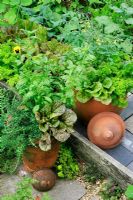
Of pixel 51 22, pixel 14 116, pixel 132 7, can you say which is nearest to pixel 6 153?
pixel 14 116

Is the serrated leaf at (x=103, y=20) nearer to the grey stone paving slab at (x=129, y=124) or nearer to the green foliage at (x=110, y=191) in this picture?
the grey stone paving slab at (x=129, y=124)

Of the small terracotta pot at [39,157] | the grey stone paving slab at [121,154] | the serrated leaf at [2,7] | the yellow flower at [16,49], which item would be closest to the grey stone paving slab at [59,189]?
the small terracotta pot at [39,157]

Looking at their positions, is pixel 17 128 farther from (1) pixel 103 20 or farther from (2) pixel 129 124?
(1) pixel 103 20

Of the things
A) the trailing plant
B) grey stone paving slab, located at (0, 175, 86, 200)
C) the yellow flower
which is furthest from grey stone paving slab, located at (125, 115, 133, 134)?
the yellow flower

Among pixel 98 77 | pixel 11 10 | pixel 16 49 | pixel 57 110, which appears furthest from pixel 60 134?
pixel 11 10

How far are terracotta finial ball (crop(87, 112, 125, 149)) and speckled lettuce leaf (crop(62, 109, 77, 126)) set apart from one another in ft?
1.02

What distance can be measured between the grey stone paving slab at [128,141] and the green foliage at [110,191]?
0.42 meters

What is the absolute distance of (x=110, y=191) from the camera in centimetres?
399

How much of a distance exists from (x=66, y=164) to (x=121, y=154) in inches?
20.7

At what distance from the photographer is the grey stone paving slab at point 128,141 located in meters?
4.30

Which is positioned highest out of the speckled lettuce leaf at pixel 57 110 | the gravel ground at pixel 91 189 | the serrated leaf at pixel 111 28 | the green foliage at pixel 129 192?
the serrated leaf at pixel 111 28

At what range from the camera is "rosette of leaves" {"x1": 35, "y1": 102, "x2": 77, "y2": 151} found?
3855mm

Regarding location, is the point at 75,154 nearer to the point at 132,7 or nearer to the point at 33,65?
the point at 33,65

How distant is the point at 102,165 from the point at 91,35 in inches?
50.6
